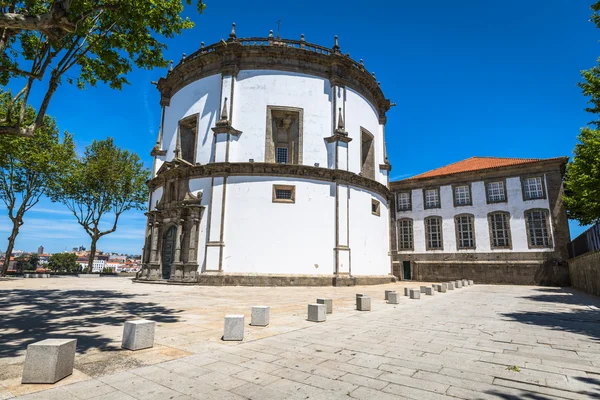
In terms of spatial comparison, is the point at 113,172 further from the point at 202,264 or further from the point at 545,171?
the point at 545,171

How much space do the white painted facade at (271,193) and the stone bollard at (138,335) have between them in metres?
14.5

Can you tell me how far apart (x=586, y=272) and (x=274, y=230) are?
18.3m

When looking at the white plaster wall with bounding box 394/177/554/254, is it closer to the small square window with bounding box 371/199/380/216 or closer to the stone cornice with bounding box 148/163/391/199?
the small square window with bounding box 371/199/380/216

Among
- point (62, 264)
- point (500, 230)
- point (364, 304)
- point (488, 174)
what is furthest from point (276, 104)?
point (62, 264)

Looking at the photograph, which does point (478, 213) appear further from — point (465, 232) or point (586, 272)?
point (586, 272)

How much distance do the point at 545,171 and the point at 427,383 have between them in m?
30.3

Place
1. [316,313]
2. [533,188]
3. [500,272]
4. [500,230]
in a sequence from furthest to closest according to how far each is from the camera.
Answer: [500,230], [533,188], [500,272], [316,313]

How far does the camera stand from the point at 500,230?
Answer: 1117 inches

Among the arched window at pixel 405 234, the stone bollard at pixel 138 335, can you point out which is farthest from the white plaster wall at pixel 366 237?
the stone bollard at pixel 138 335

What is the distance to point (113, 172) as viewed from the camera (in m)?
32.0

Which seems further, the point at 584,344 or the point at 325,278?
the point at 325,278

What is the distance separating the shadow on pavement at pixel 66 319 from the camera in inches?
225

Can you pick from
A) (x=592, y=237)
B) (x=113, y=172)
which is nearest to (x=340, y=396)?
(x=592, y=237)

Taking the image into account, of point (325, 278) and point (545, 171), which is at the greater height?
point (545, 171)
